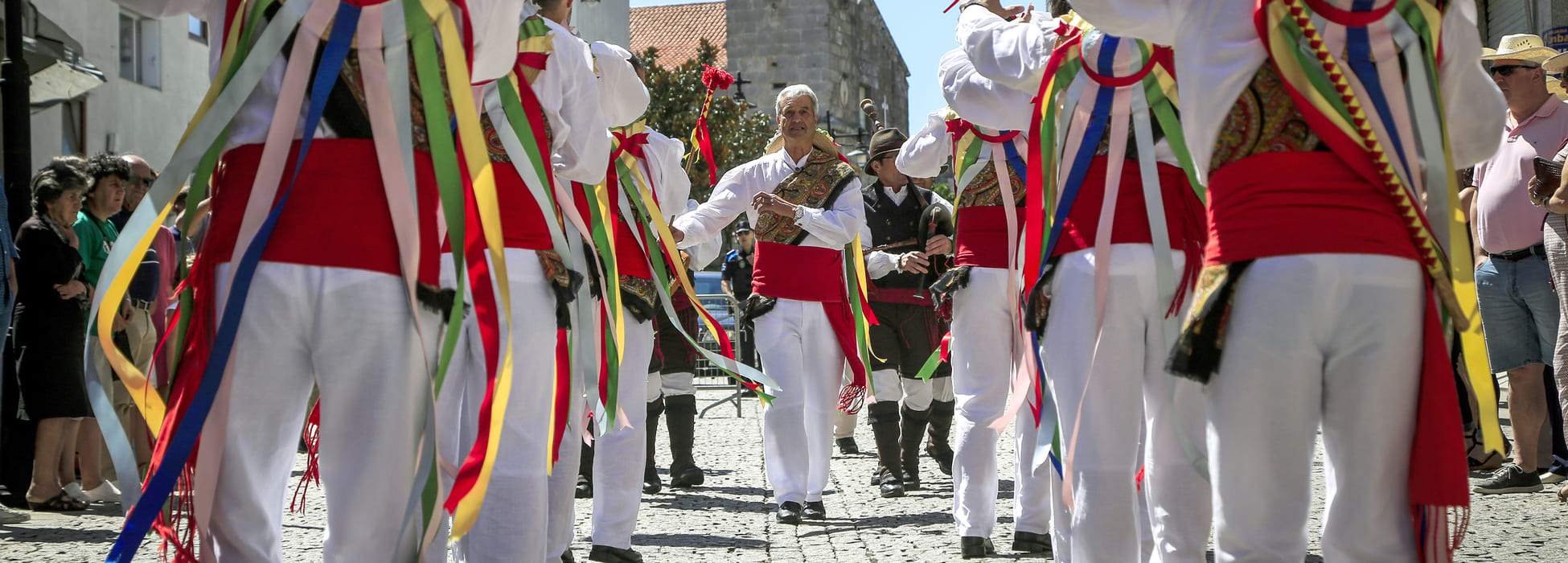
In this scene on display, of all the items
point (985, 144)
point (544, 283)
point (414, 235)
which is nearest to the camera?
point (414, 235)

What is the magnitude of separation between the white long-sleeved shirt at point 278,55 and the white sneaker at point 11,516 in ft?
15.6

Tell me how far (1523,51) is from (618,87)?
4.77 m

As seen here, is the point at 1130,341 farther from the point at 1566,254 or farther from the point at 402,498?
the point at 1566,254

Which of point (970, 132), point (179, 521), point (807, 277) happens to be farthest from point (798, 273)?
point (179, 521)

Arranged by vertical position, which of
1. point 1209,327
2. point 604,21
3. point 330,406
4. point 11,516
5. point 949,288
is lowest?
point 11,516

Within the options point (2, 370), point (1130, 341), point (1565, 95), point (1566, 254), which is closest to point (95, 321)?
point (1130, 341)

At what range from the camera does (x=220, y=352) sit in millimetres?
2670

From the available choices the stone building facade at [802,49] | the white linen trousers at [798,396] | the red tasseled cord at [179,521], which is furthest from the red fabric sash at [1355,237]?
the stone building facade at [802,49]

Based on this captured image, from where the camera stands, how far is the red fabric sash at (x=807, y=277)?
22.3 ft

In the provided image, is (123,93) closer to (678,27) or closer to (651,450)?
(651,450)

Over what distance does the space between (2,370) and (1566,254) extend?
25.1ft

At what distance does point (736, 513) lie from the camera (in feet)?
22.8

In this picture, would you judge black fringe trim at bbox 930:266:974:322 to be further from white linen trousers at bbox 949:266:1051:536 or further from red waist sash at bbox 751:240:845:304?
red waist sash at bbox 751:240:845:304

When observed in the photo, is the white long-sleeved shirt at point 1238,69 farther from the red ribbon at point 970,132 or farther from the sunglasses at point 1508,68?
the sunglasses at point 1508,68
